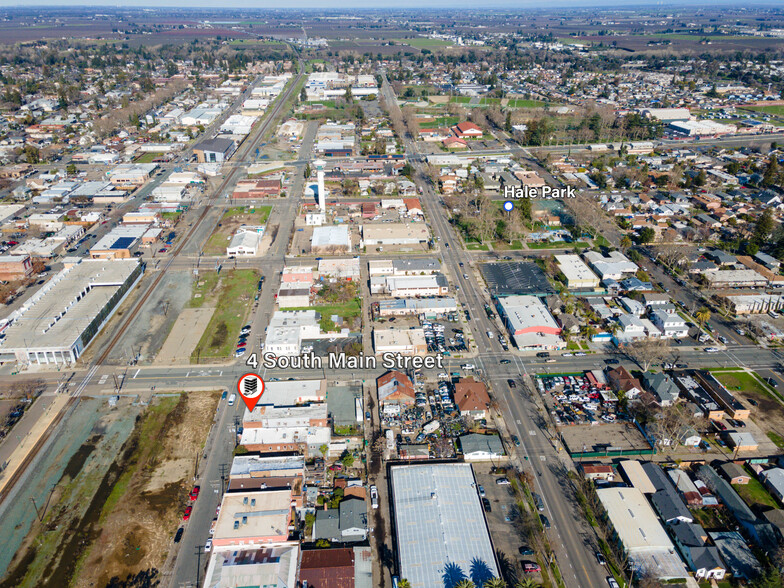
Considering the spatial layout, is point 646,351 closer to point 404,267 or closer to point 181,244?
point 404,267

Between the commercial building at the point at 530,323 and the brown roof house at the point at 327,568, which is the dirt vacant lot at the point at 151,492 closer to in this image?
the brown roof house at the point at 327,568

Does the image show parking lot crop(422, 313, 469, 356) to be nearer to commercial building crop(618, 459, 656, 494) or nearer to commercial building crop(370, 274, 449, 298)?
commercial building crop(370, 274, 449, 298)

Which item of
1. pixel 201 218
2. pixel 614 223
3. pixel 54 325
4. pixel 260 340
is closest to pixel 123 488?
pixel 260 340

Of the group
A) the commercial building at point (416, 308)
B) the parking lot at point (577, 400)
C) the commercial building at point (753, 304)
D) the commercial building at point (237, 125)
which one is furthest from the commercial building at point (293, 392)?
the commercial building at point (237, 125)

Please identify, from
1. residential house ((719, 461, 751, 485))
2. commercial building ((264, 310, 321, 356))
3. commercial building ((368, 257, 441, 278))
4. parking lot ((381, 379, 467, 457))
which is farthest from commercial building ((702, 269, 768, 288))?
commercial building ((264, 310, 321, 356))

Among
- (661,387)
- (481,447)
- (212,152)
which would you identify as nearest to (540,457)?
(481,447)
